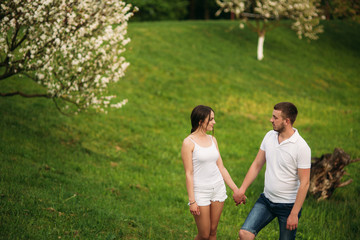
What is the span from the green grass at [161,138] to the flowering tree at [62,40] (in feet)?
8.14

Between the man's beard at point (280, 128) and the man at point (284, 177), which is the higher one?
the man's beard at point (280, 128)

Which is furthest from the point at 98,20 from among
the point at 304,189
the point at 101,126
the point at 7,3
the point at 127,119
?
the point at 304,189

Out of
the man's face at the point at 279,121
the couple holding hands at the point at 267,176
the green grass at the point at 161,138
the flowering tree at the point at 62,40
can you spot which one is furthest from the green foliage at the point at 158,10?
the man's face at the point at 279,121

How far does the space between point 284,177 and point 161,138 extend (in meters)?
11.0

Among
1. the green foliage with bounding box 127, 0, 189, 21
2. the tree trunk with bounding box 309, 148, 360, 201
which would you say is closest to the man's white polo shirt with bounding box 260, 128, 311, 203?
the tree trunk with bounding box 309, 148, 360, 201

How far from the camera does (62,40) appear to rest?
1018 cm

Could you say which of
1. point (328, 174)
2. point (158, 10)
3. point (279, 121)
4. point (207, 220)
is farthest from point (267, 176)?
point (158, 10)

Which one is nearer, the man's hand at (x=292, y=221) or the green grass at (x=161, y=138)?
the man's hand at (x=292, y=221)

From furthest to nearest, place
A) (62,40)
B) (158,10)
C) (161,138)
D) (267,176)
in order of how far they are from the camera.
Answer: (158,10) < (161,138) < (62,40) < (267,176)

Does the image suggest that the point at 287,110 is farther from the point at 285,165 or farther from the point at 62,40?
the point at 62,40

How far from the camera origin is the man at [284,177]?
5.06m

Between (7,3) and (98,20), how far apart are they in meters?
2.58

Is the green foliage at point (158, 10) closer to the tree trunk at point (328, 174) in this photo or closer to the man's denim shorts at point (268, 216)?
the tree trunk at point (328, 174)

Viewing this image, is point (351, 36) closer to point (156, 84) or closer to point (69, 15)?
point (156, 84)
